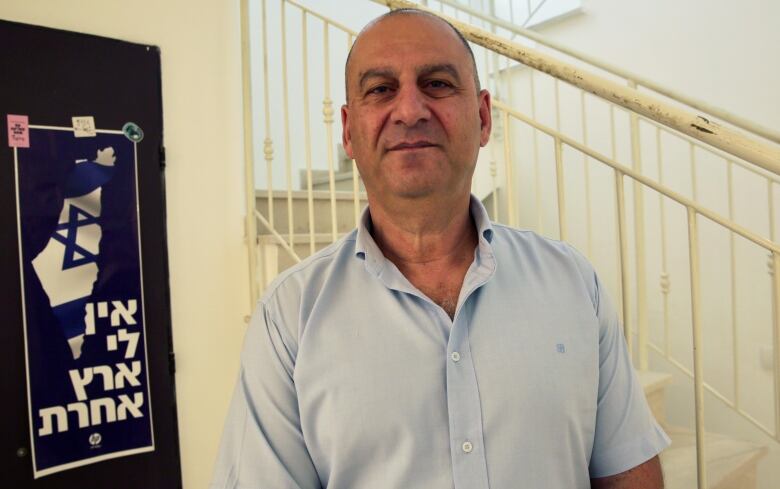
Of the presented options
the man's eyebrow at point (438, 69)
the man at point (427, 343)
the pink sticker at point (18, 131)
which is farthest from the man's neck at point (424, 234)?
the pink sticker at point (18, 131)

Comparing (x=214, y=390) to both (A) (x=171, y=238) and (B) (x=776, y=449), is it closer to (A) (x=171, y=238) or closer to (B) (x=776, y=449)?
(A) (x=171, y=238)

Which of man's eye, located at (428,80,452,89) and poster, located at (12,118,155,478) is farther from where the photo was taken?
poster, located at (12,118,155,478)

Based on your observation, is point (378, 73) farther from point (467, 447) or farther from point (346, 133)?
point (467, 447)

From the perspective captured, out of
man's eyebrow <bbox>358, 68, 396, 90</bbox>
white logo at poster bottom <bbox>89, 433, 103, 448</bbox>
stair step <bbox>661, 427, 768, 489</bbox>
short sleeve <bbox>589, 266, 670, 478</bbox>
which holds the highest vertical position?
man's eyebrow <bbox>358, 68, 396, 90</bbox>

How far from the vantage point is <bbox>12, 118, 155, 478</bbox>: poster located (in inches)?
63.2

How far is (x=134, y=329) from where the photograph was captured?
1775 millimetres

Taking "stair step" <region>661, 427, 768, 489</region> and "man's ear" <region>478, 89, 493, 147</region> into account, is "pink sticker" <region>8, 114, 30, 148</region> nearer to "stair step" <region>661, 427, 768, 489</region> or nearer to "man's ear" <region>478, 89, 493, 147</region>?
"man's ear" <region>478, 89, 493, 147</region>

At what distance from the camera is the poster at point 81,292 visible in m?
1.61

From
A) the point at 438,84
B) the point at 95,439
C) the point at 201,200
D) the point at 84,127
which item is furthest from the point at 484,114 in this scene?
the point at 95,439

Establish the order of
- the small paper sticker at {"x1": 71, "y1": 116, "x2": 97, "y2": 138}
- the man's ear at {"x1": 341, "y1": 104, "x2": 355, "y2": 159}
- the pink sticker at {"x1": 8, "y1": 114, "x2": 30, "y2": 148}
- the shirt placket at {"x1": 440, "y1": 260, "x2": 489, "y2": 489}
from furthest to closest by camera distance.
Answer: the small paper sticker at {"x1": 71, "y1": 116, "x2": 97, "y2": 138}, the pink sticker at {"x1": 8, "y1": 114, "x2": 30, "y2": 148}, the man's ear at {"x1": 341, "y1": 104, "x2": 355, "y2": 159}, the shirt placket at {"x1": 440, "y1": 260, "x2": 489, "y2": 489}

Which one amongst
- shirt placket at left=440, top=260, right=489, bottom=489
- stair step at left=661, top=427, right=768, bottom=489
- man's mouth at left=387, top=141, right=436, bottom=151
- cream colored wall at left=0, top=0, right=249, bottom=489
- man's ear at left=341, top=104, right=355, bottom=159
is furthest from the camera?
cream colored wall at left=0, top=0, right=249, bottom=489

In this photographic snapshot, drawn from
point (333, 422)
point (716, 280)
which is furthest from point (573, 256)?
point (716, 280)

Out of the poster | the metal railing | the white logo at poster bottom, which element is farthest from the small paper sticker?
the white logo at poster bottom

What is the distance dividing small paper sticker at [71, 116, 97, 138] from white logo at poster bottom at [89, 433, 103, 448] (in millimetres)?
1010
